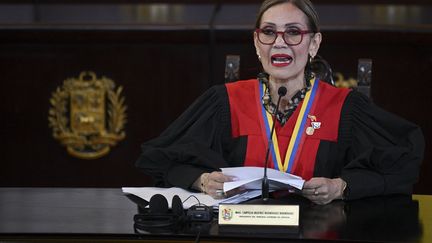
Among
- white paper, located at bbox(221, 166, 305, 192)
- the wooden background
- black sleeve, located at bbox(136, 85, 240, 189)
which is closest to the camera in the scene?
white paper, located at bbox(221, 166, 305, 192)

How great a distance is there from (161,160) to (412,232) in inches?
36.1

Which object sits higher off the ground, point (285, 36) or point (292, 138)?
point (285, 36)

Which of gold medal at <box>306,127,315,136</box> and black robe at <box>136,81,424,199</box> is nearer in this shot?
black robe at <box>136,81,424,199</box>

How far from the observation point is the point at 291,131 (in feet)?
9.79

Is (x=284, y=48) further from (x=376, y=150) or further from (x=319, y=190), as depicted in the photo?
(x=319, y=190)

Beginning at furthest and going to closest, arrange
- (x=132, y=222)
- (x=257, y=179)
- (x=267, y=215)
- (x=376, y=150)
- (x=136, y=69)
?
(x=136, y=69), (x=376, y=150), (x=257, y=179), (x=132, y=222), (x=267, y=215)

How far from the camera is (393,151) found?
2842mm

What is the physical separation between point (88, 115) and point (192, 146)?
6.08 ft

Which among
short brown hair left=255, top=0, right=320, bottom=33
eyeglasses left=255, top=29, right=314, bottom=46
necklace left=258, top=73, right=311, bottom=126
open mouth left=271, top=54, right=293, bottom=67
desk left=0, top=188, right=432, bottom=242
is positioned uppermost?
short brown hair left=255, top=0, right=320, bottom=33

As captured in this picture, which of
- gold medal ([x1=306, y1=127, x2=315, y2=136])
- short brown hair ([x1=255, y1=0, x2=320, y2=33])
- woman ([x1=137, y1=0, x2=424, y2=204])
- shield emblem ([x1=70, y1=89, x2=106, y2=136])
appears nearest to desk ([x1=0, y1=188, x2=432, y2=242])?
woman ([x1=137, y1=0, x2=424, y2=204])

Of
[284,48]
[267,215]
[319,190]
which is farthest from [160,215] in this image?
[284,48]

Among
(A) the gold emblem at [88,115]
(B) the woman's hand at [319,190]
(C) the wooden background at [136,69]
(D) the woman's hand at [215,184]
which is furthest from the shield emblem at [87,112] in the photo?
(B) the woman's hand at [319,190]

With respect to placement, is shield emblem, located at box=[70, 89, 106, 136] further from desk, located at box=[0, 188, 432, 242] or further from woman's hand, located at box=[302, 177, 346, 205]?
woman's hand, located at box=[302, 177, 346, 205]

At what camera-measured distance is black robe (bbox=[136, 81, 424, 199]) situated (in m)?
2.85
